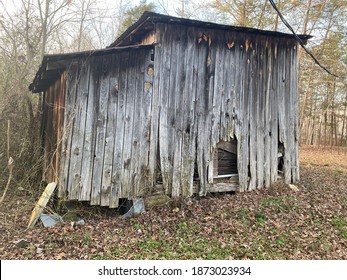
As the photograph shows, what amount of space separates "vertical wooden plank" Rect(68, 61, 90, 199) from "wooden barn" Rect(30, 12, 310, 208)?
0.8 inches

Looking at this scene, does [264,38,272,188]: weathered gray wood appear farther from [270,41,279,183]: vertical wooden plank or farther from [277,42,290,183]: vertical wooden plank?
[277,42,290,183]: vertical wooden plank

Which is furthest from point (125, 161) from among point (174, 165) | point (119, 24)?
point (119, 24)

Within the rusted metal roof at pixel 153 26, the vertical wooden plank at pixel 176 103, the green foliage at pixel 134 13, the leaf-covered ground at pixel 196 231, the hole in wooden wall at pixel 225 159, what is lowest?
the leaf-covered ground at pixel 196 231

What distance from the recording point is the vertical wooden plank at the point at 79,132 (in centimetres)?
605

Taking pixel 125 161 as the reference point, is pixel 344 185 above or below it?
below

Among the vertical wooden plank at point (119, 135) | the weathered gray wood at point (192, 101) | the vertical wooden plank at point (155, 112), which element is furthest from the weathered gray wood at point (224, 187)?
the vertical wooden plank at point (119, 135)

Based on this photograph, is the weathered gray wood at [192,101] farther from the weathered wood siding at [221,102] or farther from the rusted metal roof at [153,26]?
the rusted metal roof at [153,26]

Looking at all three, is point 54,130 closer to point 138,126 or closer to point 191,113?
point 138,126

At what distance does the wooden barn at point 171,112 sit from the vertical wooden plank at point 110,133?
0.9 inches

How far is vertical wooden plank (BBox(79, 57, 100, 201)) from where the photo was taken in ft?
20.1

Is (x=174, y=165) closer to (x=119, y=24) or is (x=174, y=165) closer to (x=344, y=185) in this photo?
(x=344, y=185)

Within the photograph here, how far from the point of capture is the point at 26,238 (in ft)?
16.6

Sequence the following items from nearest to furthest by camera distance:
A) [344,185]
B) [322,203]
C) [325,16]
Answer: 1. [322,203]
2. [344,185]
3. [325,16]

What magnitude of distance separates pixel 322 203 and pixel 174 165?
4.01 meters
